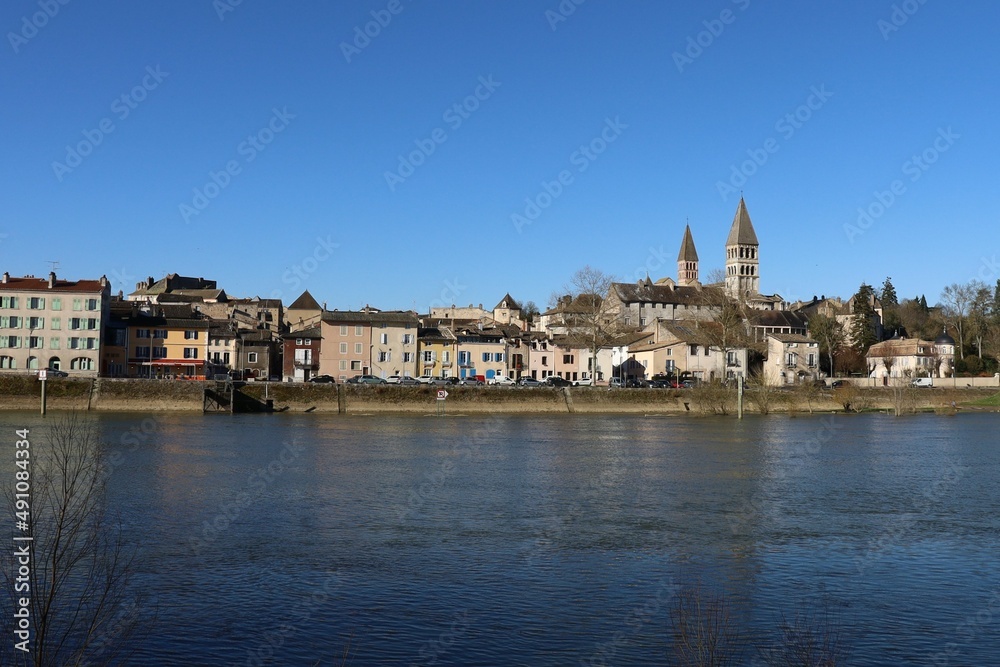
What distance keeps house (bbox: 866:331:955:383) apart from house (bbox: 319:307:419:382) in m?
63.6

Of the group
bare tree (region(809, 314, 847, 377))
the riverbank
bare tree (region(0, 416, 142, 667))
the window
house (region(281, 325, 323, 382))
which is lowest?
bare tree (region(0, 416, 142, 667))

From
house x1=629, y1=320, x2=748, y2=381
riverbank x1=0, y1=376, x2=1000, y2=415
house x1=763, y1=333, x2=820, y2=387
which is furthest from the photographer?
house x1=763, y1=333, x2=820, y2=387

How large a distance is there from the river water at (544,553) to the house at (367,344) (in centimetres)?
5720

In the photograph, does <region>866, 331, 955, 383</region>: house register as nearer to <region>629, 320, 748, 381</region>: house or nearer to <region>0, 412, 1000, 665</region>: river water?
<region>629, 320, 748, 381</region>: house

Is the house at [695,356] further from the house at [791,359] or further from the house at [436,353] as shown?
the house at [436,353]

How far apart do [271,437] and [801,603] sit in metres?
41.9

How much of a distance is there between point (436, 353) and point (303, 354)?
15770 mm

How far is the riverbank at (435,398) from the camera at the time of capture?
3000 inches

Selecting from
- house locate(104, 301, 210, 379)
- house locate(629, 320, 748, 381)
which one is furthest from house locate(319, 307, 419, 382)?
house locate(629, 320, 748, 381)

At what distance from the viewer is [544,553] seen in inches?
906

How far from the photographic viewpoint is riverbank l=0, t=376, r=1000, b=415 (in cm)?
7619

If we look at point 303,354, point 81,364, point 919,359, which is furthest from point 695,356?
point 81,364

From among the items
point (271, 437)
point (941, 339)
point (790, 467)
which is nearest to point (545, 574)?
point (790, 467)

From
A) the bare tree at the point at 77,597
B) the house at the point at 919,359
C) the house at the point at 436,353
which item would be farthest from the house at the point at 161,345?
the house at the point at 919,359
